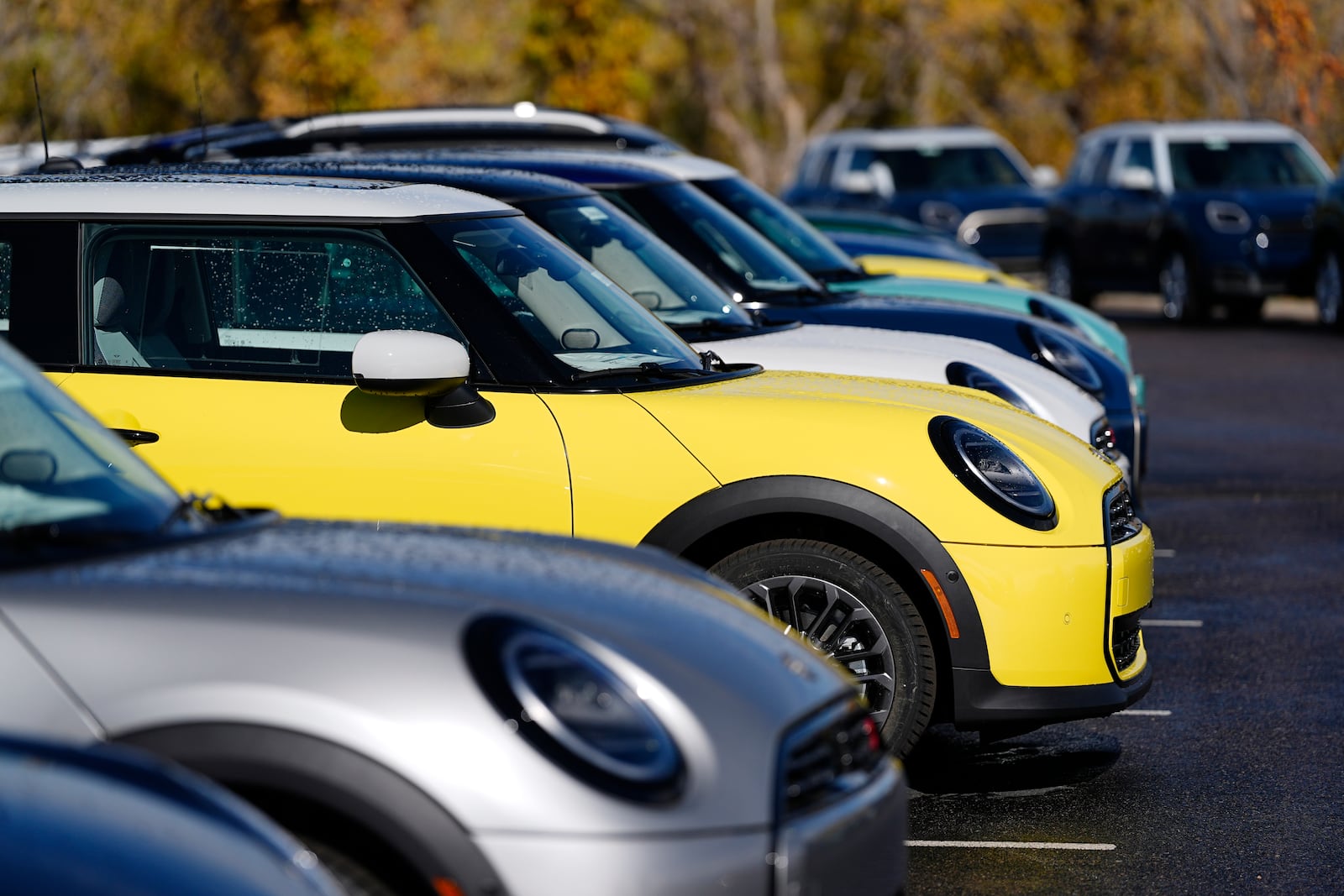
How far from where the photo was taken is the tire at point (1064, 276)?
22.8 meters

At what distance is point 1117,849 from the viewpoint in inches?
213

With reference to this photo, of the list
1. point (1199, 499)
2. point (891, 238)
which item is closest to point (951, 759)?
point (1199, 499)

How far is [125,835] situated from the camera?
8.55 feet

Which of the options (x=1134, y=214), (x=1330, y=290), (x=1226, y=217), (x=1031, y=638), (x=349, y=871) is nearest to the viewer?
(x=349, y=871)

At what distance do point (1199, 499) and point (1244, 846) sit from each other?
6131 millimetres

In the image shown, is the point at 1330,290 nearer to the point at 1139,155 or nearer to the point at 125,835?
the point at 1139,155

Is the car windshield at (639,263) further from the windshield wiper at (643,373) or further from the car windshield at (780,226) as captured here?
the car windshield at (780,226)

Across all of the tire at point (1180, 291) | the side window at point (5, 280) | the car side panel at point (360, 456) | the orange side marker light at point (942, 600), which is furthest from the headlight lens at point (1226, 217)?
the side window at point (5, 280)

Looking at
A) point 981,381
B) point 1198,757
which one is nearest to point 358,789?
point 1198,757

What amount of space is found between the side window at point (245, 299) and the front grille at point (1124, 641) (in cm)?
200

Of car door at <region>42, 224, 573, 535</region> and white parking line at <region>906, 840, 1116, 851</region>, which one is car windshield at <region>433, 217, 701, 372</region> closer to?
car door at <region>42, 224, 573, 535</region>

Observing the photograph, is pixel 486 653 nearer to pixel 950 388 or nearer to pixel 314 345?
pixel 314 345

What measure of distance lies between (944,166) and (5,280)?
18.3m

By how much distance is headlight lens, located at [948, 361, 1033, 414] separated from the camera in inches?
309
